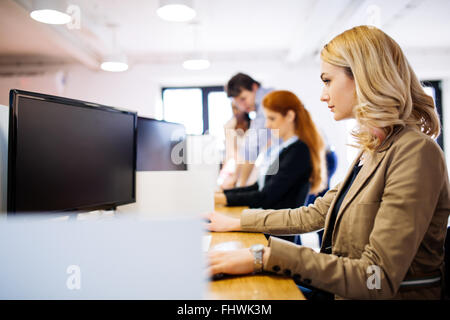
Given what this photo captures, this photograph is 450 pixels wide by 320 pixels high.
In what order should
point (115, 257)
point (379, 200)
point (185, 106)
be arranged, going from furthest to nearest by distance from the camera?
point (185, 106) < point (379, 200) < point (115, 257)

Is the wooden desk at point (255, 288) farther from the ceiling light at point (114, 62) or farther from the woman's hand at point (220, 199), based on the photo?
the ceiling light at point (114, 62)

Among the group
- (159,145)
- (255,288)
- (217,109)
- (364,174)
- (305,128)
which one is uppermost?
(217,109)

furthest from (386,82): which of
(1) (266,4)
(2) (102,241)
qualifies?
(1) (266,4)

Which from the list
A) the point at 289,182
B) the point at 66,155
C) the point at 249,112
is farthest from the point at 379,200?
the point at 249,112

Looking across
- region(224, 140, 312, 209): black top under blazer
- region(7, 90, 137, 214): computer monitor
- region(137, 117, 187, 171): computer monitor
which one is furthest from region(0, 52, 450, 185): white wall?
region(7, 90, 137, 214): computer monitor

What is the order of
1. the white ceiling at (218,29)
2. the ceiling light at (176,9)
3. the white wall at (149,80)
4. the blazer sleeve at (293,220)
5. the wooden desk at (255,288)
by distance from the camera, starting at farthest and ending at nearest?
the white wall at (149,80)
the white ceiling at (218,29)
the ceiling light at (176,9)
the blazer sleeve at (293,220)
the wooden desk at (255,288)

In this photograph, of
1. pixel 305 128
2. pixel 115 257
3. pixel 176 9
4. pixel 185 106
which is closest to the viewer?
pixel 115 257

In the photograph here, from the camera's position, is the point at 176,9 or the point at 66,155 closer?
the point at 66,155

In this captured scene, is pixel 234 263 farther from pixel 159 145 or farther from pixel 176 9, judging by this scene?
pixel 176 9

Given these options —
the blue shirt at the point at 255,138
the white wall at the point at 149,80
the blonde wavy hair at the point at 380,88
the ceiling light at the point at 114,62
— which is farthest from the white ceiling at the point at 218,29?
the blonde wavy hair at the point at 380,88

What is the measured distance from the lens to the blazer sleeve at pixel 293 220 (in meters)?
1.13

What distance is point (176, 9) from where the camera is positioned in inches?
109

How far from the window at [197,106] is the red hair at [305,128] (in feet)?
14.6

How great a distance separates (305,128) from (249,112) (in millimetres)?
1182
